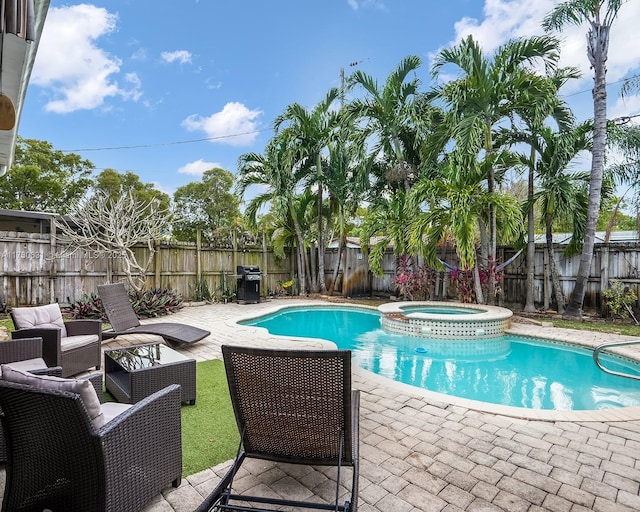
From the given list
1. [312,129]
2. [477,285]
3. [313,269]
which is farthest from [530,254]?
[312,129]

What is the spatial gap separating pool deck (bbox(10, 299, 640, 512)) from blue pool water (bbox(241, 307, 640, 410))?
4.10ft

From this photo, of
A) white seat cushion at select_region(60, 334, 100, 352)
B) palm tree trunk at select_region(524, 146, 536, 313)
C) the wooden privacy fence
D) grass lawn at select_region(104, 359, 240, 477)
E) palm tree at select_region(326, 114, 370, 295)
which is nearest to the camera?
grass lawn at select_region(104, 359, 240, 477)

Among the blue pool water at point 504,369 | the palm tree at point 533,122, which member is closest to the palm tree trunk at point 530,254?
the palm tree at point 533,122

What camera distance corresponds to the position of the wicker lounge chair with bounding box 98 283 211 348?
17.0 ft

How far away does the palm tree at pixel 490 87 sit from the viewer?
812 centimetres

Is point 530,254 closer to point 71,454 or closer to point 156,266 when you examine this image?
point 71,454

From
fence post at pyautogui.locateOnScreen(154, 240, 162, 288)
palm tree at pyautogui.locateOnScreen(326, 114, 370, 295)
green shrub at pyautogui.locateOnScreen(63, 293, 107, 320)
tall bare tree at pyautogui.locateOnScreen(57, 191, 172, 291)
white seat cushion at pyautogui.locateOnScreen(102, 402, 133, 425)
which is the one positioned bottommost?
green shrub at pyautogui.locateOnScreen(63, 293, 107, 320)

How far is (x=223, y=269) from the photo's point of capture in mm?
11945

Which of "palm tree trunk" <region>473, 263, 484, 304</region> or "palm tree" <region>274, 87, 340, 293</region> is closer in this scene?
"palm tree trunk" <region>473, 263, 484, 304</region>

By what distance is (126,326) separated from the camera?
540cm

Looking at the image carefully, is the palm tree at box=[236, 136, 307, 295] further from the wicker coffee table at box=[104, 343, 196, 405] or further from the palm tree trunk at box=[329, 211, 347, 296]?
the wicker coffee table at box=[104, 343, 196, 405]

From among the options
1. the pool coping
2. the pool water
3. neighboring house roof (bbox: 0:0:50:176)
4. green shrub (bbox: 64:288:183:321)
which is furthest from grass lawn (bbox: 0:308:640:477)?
the pool water

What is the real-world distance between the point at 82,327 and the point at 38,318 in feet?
1.50

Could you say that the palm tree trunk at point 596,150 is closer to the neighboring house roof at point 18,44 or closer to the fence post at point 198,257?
the neighboring house roof at point 18,44
